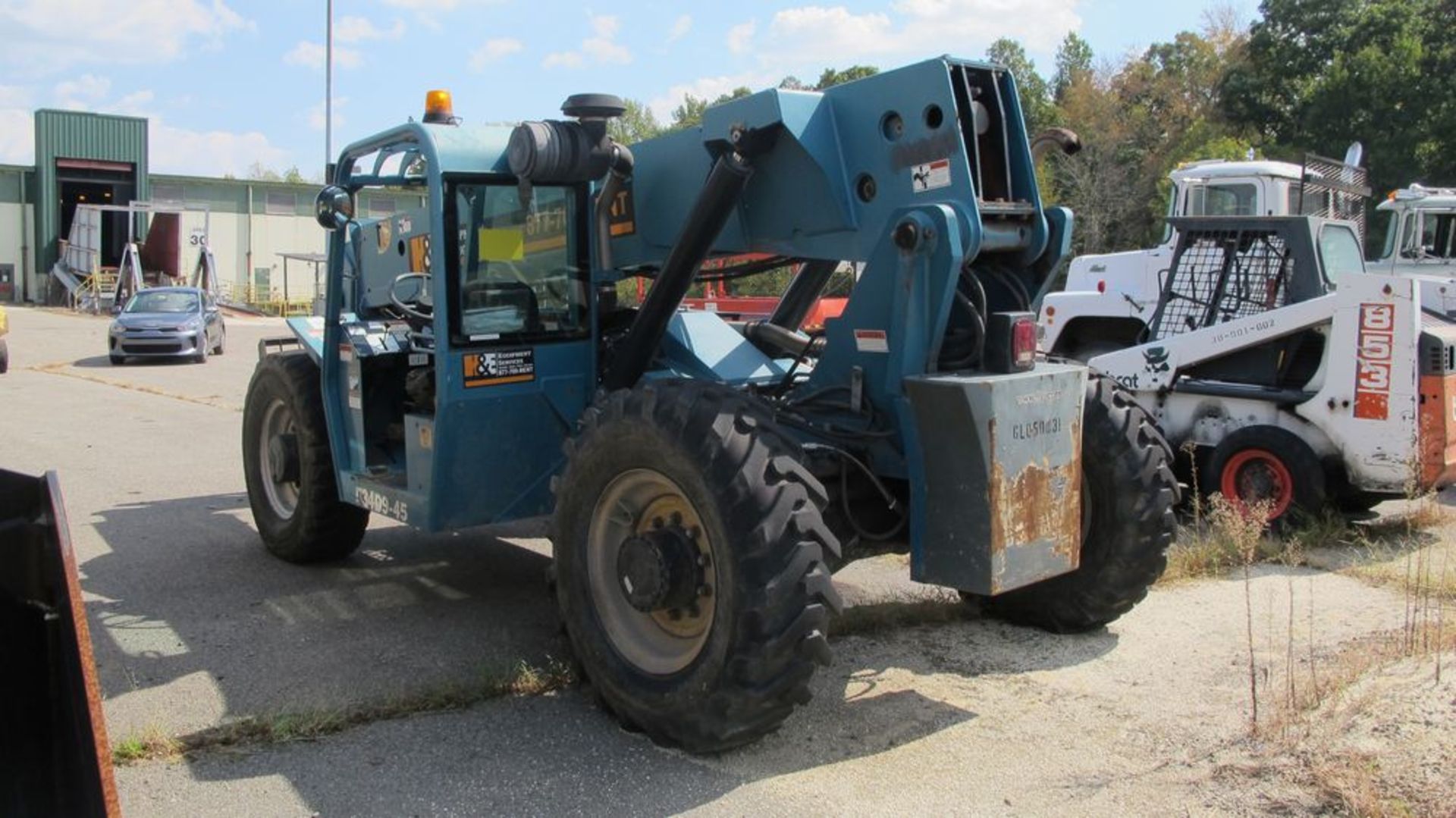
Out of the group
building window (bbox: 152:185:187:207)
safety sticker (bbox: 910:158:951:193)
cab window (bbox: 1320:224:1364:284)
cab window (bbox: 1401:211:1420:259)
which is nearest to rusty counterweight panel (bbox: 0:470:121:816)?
safety sticker (bbox: 910:158:951:193)

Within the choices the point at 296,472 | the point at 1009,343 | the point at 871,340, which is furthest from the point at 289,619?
the point at 1009,343

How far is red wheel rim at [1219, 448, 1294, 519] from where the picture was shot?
8.35 meters

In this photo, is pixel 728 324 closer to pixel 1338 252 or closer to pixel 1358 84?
pixel 1338 252

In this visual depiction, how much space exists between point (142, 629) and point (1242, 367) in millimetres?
7436

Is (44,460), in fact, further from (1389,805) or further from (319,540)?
(1389,805)

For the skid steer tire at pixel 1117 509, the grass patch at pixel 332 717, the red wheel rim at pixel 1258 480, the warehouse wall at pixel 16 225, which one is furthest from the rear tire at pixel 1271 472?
the warehouse wall at pixel 16 225

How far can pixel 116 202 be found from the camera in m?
47.3

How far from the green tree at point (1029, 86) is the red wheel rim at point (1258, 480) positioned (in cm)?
3167

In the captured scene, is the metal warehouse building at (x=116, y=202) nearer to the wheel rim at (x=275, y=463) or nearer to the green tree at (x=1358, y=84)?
the green tree at (x=1358, y=84)

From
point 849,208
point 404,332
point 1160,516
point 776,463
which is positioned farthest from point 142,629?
point 1160,516

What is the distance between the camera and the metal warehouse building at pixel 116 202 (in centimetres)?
4525

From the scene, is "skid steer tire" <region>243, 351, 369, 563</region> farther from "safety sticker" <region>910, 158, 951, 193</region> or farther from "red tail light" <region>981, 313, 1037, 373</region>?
"red tail light" <region>981, 313, 1037, 373</region>

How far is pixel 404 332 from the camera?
6973 millimetres

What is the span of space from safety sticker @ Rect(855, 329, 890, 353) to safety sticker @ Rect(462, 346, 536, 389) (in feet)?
5.67
